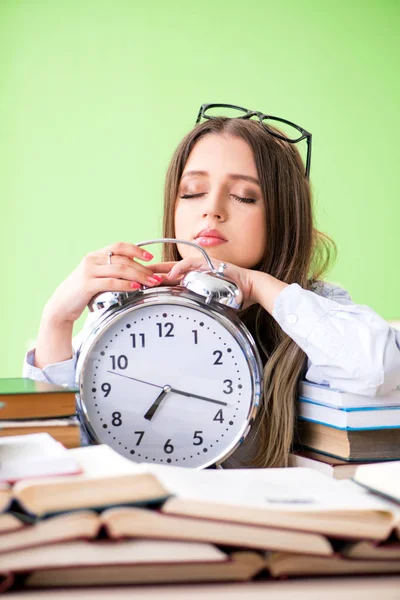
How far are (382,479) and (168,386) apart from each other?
411 millimetres

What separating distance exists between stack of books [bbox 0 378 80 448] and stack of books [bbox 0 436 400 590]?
0.82ft

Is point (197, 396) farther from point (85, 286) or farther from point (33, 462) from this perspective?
point (33, 462)

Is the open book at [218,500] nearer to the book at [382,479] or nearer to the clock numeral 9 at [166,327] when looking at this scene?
the book at [382,479]

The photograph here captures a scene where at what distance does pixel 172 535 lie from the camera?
55 cm

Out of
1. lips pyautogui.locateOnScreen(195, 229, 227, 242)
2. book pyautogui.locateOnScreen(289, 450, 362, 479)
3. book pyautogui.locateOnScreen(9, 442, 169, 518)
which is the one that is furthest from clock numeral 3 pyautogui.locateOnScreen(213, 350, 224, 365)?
book pyautogui.locateOnScreen(9, 442, 169, 518)

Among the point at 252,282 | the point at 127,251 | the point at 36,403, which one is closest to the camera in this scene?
the point at 36,403

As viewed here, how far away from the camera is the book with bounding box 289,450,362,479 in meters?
1.03

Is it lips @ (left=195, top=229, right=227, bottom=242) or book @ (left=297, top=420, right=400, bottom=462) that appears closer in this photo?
book @ (left=297, top=420, right=400, bottom=462)

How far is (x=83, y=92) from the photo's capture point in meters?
3.94

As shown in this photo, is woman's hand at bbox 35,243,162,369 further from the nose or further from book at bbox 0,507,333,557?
book at bbox 0,507,333,557

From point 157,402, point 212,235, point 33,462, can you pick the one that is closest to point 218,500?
point 33,462

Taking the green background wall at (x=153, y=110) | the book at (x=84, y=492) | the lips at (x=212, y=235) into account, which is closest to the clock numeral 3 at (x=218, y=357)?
the lips at (x=212, y=235)

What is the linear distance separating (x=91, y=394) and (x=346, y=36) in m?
3.68

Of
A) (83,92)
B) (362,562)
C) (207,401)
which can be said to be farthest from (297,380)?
(83,92)
